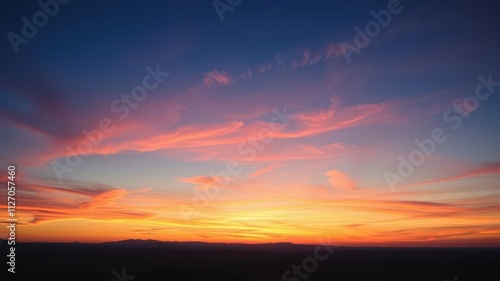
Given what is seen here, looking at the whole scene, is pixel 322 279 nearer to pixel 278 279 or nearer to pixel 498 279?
pixel 278 279

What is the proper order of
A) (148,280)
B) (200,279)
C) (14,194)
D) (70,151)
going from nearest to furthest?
(14,194) → (70,151) → (148,280) → (200,279)

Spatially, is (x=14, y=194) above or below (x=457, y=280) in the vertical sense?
above

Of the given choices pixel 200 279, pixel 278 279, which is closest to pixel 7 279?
pixel 200 279

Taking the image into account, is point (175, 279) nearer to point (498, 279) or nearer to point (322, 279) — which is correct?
point (322, 279)

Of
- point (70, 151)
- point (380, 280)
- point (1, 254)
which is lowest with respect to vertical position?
point (380, 280)

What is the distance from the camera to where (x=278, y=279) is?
106 ft

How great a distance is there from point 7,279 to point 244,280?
58.0 feet

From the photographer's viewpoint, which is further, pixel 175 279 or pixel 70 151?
pixel 175 279

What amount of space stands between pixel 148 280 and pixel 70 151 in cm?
1699

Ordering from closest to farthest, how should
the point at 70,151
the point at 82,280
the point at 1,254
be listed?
the point at 70,151 < the point at 1,254 < the point at 82,280

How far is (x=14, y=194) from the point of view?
1291 cm

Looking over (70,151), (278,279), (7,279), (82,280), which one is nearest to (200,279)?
(278,279)

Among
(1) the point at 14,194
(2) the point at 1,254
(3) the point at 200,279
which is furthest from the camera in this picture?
(3) the point at 200,279

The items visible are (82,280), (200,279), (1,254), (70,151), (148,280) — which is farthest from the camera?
(200,279)
